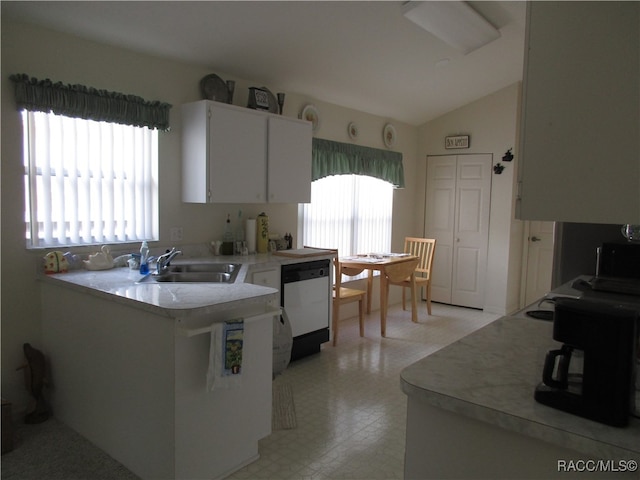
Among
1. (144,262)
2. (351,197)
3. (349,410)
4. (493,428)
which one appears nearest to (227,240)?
(144,262)

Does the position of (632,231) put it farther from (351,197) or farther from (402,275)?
(351,197)

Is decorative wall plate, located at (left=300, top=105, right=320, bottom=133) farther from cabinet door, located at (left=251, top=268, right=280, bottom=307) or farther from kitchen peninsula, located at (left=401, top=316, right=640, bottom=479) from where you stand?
kitchen peninsula, located at (left=401, top=316, right=640, bottom=479)

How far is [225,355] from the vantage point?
2.09 m

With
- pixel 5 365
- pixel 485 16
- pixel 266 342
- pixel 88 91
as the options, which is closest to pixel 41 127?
pixel 88 91

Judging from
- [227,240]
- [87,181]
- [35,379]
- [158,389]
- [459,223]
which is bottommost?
[35,379]

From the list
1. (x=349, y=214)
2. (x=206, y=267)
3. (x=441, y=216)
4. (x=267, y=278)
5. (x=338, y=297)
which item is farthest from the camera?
(x=441, y=216)

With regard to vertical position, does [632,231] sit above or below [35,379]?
above

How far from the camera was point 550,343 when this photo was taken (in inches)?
66.0

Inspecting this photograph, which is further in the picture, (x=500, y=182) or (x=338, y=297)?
(x=500, y=182)

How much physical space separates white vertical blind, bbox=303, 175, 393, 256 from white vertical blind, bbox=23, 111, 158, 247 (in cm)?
173

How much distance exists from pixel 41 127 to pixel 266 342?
1.82 m

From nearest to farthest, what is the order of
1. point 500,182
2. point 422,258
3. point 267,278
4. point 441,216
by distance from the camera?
point 267,278 → point 500,182 → point 422,258 → point 441,216

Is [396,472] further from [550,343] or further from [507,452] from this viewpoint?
[507,452]

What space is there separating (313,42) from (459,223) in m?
3.30
